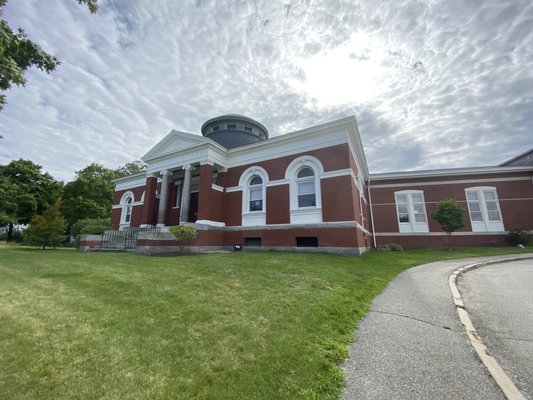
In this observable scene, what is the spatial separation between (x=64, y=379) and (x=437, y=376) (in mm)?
3806

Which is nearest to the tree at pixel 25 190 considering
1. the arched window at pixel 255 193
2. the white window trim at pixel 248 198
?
the white window trim at pixel 248 198

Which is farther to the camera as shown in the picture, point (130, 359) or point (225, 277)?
point (225, 277)

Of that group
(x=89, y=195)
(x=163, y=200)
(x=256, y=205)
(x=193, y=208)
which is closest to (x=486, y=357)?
(x=256, y=205)

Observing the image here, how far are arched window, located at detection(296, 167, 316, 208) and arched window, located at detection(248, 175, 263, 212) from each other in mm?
2635

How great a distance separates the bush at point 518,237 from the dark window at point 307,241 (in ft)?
52.3

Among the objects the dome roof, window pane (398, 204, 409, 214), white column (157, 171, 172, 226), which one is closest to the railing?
white column (157, 171, 172, 226)

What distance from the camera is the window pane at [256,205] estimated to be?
15688mm

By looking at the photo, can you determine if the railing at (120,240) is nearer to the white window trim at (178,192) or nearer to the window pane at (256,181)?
the white window trim at (178,192)

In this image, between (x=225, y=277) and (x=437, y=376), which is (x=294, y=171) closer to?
(x=225, y=277)

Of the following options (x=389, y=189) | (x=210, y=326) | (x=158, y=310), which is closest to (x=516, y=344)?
(x=210, y=326)

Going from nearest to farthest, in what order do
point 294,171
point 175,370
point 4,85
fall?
1. point 175,370
2. point 4,85
3. point 294,171

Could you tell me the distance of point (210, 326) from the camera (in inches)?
142

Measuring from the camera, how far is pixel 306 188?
14.5 metres

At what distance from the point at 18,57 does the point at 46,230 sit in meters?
15.6
